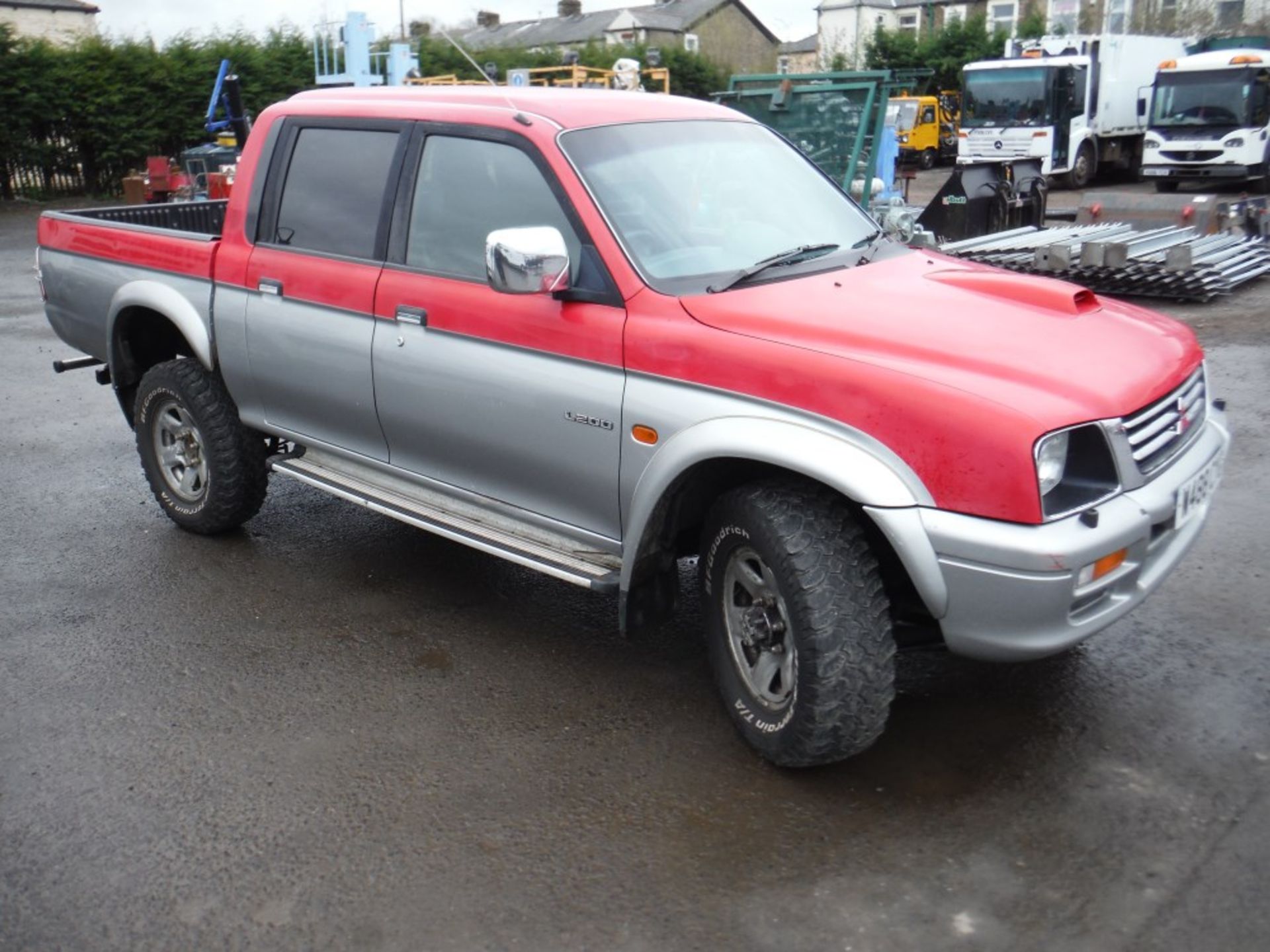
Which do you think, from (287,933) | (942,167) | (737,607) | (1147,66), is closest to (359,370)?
(737,607)

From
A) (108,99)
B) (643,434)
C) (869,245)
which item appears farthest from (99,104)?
(643,434)

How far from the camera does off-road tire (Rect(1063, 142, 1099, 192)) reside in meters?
27.9

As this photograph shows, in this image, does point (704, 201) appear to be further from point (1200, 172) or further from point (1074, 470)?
point (1200, 172)

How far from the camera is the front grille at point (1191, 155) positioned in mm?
25031

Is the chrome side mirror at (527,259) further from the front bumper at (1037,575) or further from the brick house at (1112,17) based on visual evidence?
the brick house at (1112,17)

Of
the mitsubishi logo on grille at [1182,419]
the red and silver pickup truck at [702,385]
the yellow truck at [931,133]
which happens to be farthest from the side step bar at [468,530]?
the yellow truck at [931,133]

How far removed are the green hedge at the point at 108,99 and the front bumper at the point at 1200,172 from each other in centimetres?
2116

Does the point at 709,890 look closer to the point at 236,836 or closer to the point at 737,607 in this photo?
the point at 737,607

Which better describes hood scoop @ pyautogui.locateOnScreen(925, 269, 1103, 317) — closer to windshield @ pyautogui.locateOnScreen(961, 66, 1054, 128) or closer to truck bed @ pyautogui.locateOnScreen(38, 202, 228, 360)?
truck bed @ pyautogui.locateOnScreen(38, 202, 228, 360)

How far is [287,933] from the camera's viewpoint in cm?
314

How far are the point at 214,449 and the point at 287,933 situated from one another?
10.1 ft

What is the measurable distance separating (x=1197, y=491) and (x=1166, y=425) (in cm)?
26

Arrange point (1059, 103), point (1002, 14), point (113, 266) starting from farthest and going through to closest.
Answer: point (1002, 14) < point (1059, 103) < point (113, 266)

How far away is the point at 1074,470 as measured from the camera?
344 cm
